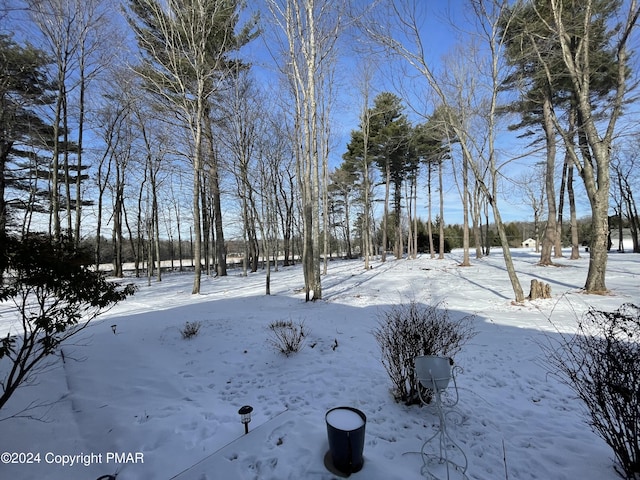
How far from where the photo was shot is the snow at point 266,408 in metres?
2.16

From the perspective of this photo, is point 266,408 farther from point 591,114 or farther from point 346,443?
point 591,114

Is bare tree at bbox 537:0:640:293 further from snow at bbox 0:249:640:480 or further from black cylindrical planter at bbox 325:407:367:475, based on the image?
black cylindrical planter at bbox 325:407:367:475

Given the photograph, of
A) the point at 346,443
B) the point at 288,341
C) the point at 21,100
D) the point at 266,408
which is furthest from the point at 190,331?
the point at 21,100

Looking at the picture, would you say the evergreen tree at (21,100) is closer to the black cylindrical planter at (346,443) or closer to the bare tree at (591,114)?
the black cylindrical planter at (346,443)

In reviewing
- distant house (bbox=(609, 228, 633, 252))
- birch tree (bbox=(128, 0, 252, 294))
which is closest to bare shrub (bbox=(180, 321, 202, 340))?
birch tree (bbox=(128, 0, 252, 294))

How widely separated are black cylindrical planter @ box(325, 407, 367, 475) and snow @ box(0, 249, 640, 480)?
91 millimetres

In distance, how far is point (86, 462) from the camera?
2199 millimetres

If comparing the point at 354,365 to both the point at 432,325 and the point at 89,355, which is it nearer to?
the point at 432,325

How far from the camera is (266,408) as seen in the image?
3.10m

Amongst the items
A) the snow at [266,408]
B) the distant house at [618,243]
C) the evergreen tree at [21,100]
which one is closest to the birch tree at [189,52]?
the evergreen tree at [21,100]

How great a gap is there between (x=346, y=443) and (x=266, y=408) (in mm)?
1464

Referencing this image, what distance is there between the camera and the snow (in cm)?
216

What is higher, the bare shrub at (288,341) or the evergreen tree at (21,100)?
the evergreen tree at (21,100)

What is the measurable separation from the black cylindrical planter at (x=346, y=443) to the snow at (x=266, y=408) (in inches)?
3.6
